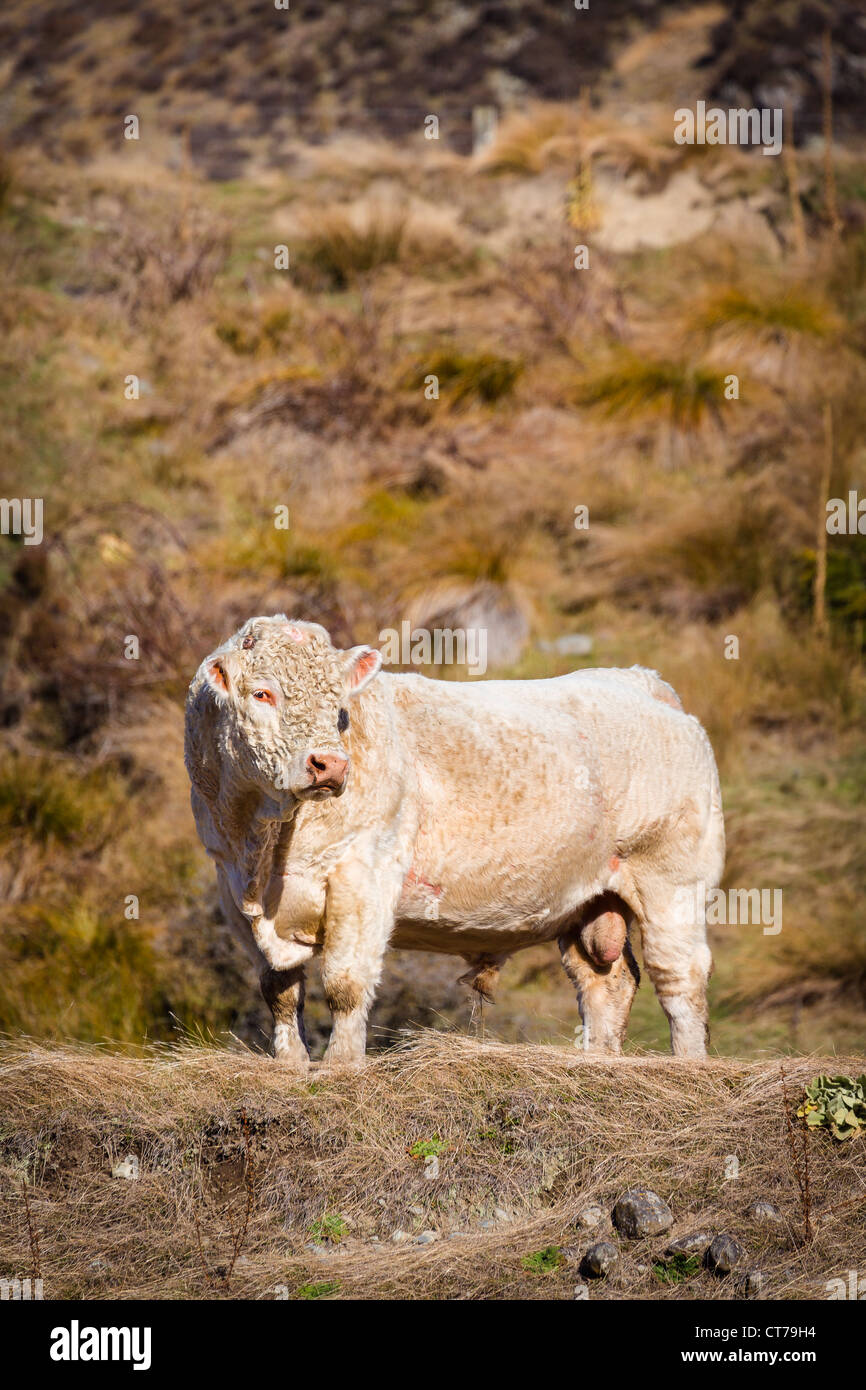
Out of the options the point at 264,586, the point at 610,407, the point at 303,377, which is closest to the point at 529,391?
the point at 610,407

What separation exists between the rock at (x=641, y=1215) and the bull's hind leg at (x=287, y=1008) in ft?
4.84

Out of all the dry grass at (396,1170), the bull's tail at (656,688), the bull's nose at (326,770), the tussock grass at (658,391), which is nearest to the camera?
the dry grass at (396,1170)

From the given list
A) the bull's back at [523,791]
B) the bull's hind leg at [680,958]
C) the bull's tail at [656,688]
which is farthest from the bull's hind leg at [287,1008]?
the bull's tail at [656,688]

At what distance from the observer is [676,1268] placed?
195 inches

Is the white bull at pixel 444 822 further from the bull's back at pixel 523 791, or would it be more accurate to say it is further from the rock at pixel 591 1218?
the rock at pixel 591 1218

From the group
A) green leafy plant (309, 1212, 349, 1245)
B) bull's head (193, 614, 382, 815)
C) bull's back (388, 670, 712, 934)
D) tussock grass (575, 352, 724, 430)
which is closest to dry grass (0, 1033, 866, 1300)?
green leafy plant (309, 1212, 349, 1245)

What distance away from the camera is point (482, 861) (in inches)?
245

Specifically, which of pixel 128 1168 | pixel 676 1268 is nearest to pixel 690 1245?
pixel 676 1268

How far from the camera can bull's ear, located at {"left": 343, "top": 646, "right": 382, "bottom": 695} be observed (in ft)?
18.2

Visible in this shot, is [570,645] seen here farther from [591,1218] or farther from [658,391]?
[591,1218]

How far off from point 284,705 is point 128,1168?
78.4 inches

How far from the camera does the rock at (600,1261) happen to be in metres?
4.88

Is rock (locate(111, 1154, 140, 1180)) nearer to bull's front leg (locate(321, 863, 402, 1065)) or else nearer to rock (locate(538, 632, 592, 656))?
bull's front leg (locate(321, 863, 402, 1065))

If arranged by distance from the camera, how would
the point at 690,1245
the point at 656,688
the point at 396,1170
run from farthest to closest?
the point at 656,688 → the point at 396,1170 → the point at 690,1245
